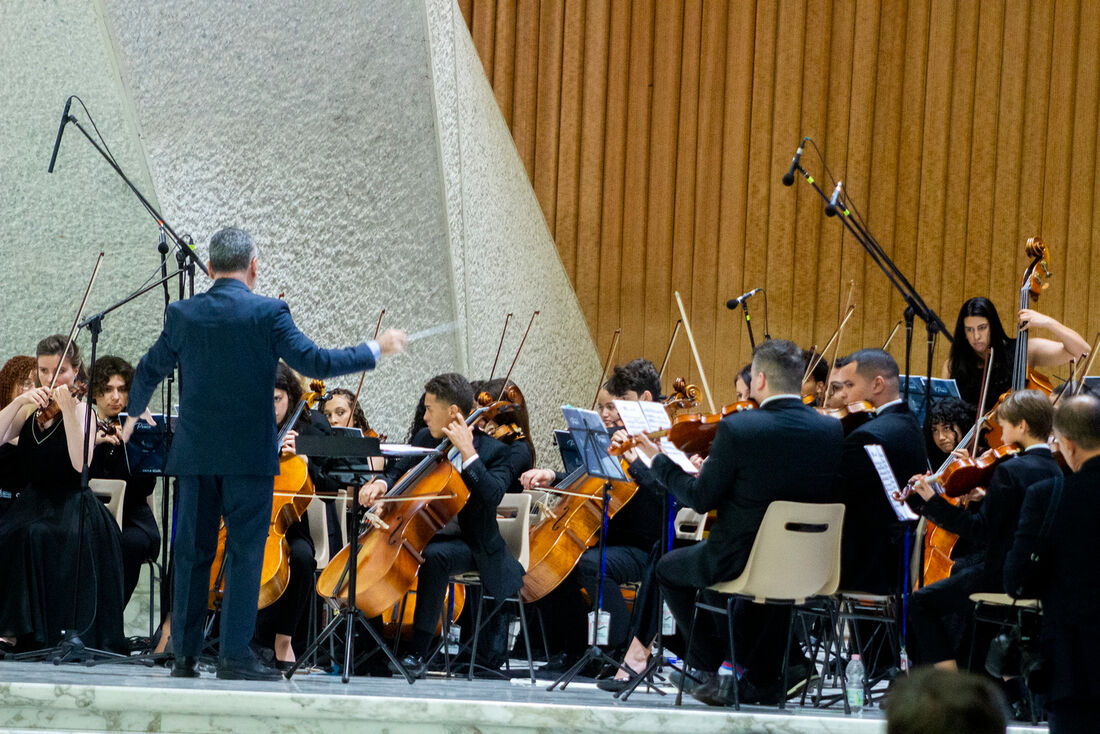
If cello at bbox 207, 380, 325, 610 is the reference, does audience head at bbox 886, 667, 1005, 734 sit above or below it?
above

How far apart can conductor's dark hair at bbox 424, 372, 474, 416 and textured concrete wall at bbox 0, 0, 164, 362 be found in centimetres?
201

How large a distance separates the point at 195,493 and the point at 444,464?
0.89 metres

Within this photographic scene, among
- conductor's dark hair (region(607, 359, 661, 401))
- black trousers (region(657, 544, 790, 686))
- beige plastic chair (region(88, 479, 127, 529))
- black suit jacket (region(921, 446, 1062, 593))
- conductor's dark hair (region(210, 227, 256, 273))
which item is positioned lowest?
black trousers (region(657, 544, 790, 686))

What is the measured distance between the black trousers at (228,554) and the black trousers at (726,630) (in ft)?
4.20

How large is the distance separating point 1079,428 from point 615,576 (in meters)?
2.27

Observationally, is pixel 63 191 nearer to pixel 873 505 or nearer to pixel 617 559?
pixel 617 559

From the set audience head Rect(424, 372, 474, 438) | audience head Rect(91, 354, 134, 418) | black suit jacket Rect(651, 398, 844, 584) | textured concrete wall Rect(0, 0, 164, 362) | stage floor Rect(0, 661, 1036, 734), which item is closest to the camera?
stage floor Rect(0, 661, 1036, 734)

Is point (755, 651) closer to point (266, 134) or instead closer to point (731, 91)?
point (266, 134)

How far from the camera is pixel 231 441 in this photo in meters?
3.96

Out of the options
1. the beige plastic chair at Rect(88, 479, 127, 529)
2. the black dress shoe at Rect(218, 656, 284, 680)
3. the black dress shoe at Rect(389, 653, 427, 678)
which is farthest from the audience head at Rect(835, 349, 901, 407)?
the beige plastic chair at Rect(88, 479, 127, 529)

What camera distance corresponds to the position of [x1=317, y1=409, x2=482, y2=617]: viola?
4.45m

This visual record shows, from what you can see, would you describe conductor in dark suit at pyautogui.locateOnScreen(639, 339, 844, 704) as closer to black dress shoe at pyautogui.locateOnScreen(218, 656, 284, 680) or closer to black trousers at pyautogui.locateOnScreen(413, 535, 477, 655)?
black trousers at pyautogui.locateOnScreen(413, 535, 477, 655)

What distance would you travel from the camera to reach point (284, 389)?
202 inches

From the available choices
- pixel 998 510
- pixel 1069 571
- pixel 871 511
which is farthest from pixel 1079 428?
pixel 871 511
